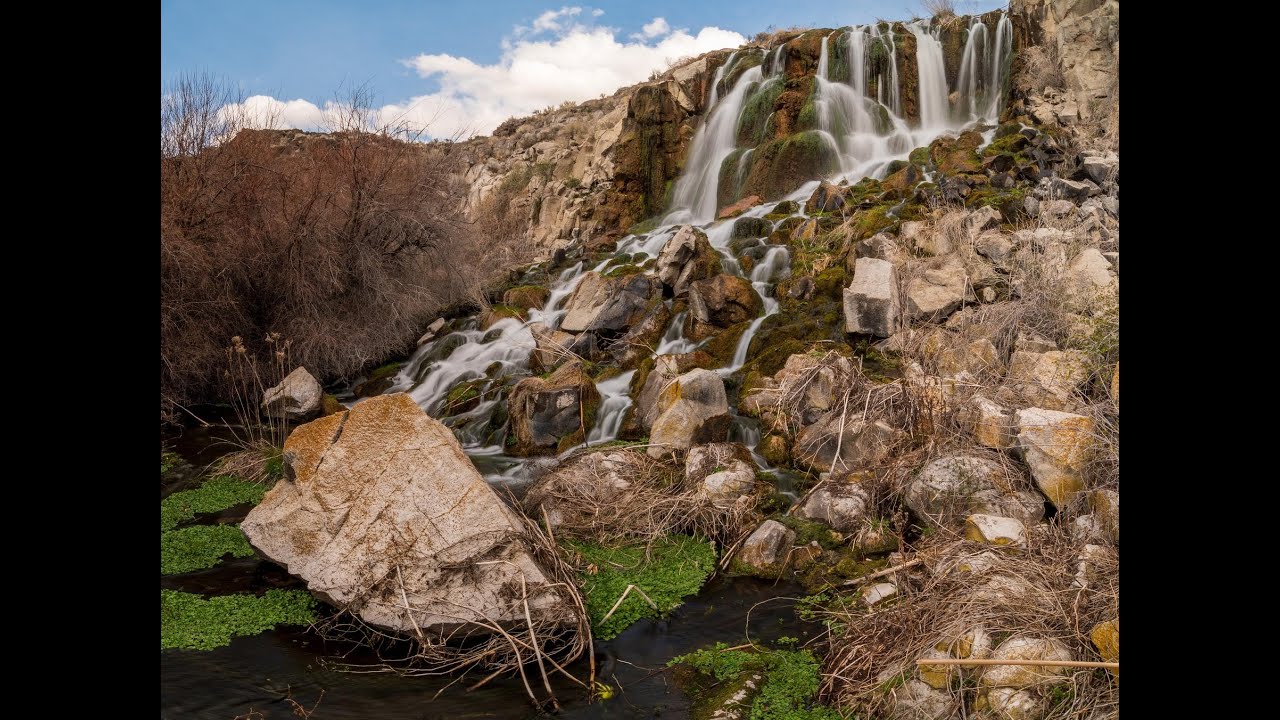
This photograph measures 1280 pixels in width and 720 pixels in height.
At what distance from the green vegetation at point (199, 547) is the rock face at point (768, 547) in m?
3.92

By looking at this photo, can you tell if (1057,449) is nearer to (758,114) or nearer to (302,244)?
(302,244)

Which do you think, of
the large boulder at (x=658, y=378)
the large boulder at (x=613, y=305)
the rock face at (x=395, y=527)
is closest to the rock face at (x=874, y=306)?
the large boulder at (x=658, y=378)

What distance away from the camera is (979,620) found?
3.76m

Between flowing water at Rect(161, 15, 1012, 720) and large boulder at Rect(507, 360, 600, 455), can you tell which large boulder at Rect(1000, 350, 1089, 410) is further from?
large boulder at Rect(507, 360, 600, 455)

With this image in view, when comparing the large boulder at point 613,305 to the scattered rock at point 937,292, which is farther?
the large boulder at point 613,305

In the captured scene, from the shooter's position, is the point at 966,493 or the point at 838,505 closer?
the point at 966,493

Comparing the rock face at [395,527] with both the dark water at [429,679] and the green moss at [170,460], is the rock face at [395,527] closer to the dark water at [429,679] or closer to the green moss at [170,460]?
the dark water at [429,679]

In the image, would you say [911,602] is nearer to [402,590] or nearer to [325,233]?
[402,590]

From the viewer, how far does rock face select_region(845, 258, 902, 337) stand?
898 cm

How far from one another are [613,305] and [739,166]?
8.45m

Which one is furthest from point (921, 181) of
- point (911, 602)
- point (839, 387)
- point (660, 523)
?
point (911, 602)

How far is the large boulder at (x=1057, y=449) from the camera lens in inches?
214

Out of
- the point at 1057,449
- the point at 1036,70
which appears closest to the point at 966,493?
the point at 1057,449

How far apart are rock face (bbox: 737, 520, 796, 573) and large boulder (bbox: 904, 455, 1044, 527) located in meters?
1.05
